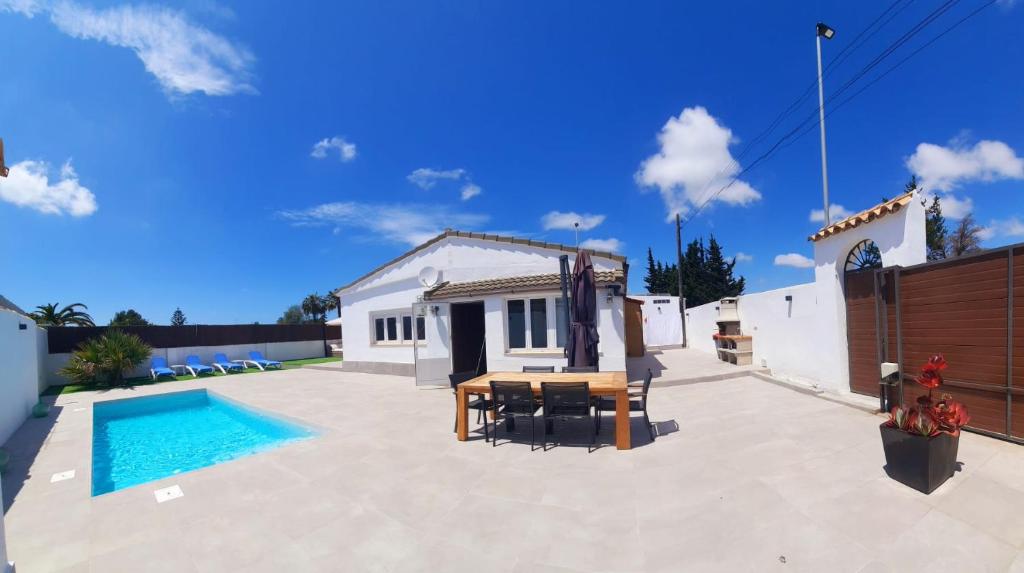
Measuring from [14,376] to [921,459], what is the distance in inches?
624

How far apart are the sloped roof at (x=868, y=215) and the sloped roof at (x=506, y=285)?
4.32m

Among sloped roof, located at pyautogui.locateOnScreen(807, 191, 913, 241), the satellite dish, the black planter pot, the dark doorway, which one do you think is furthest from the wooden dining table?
the satellite dish

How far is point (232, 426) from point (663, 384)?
11.6 metres

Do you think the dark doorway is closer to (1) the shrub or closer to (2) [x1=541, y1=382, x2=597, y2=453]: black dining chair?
(2) [x1=541, y1=382, x2=597, y2=453]: black dining chair

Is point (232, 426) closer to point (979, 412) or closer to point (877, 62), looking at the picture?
point (979, 412)

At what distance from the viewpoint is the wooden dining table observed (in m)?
5.71

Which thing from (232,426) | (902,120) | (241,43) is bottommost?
(232,426)

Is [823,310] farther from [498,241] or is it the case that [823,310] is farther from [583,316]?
[498,241]

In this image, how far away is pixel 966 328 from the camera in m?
5.32

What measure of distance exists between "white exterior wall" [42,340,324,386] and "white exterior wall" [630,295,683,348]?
2222cm

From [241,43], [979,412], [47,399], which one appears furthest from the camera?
[47,399]

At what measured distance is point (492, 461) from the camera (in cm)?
545

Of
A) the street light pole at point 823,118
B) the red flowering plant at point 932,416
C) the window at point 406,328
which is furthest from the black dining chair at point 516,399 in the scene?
the street light pole at point 823,118

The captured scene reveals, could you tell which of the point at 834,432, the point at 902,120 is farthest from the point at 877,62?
the point at 834,432
